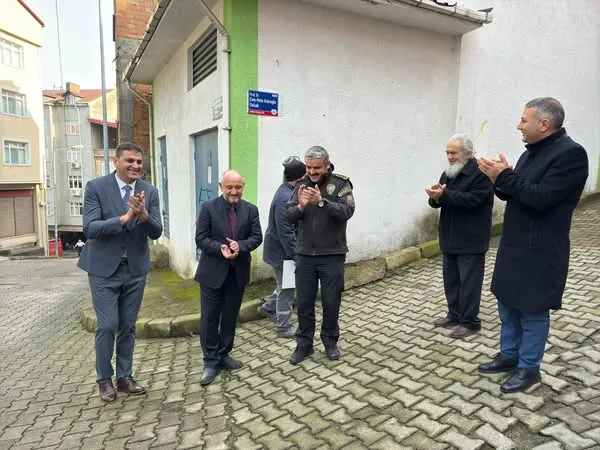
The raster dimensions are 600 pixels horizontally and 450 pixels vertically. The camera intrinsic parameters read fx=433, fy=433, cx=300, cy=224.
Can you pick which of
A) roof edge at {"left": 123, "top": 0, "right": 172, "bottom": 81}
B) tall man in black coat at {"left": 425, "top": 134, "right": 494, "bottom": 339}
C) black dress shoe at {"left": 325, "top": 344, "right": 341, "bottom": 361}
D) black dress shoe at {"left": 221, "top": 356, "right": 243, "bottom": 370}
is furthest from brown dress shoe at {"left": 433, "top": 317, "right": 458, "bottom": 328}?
roof edge at {"left": 123, "top": 0, "right": 172, "bottom": 81}

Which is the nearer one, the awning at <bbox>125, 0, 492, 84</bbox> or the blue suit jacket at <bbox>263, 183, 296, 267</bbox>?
the blue suit jacket at <bbox>263, 183, 296, 267</bbox>

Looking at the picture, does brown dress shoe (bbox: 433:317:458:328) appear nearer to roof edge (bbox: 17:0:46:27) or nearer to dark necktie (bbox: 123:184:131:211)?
dark necktie (bbox: 123:184:131:211)

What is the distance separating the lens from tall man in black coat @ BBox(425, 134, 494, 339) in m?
3.88

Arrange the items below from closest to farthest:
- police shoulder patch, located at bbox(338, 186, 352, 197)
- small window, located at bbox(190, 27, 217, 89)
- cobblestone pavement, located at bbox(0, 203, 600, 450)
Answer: cobblestone pavement, located at bbox(0, 203, 600, 450) → police shoulder patch, located at bbox(338, 186, 352, 197) → small window, located at bbox(190, 27, 217, 89)

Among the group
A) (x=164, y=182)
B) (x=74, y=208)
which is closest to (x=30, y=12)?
(x=74, y=208)

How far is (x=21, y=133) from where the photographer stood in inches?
1063

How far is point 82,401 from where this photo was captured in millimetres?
3590

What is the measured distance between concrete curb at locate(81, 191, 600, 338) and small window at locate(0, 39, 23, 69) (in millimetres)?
26280

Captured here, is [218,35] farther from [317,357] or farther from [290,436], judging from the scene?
[290,436]

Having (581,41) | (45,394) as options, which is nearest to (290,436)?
(45,394)

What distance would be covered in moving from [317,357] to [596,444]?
2.12 meters

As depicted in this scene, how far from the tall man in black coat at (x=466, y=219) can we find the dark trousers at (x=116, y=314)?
8.81 feet

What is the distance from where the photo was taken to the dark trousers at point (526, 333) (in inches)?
116

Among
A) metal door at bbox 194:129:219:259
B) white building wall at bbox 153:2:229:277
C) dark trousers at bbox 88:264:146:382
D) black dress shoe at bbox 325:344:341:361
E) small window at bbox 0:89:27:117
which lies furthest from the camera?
small window at bbox 0:89:27:117
